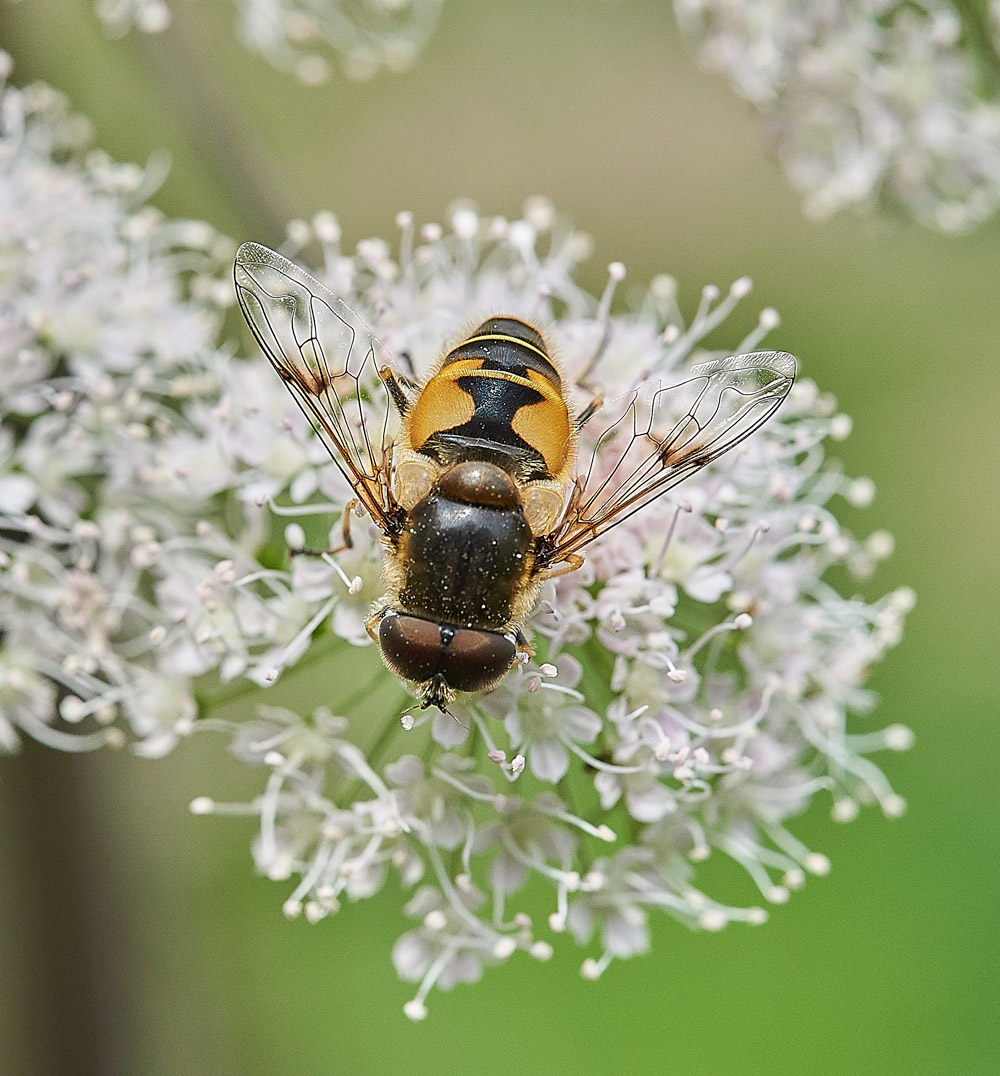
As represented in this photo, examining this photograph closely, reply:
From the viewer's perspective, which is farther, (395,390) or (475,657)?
(395,390)

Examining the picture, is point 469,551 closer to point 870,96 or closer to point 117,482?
point 117,482

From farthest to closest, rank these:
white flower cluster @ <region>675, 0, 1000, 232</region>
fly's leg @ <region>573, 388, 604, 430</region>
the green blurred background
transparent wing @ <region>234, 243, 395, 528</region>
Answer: the green blurred background → white flower cluster @ <region>675, 0, 1000, 232</region> → fly's leg @ <region>573, 388, 604, 430</region> → transparent wing @ <region>234, 243, 395, 528</region>

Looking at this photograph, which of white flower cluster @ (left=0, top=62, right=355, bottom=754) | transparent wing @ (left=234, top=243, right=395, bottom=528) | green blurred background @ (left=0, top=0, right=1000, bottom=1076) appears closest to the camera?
transparent wing @ (left=234, top=243, right=395, bottom=528)

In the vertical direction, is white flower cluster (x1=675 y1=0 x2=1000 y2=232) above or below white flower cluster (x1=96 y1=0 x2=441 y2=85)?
below

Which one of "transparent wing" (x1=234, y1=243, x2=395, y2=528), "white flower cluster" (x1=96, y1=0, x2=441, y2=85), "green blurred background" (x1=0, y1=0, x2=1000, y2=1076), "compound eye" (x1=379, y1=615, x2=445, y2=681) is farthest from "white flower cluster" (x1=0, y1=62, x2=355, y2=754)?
"white flower cluster" (x1=96, y1=0, x2=441, y2=85)

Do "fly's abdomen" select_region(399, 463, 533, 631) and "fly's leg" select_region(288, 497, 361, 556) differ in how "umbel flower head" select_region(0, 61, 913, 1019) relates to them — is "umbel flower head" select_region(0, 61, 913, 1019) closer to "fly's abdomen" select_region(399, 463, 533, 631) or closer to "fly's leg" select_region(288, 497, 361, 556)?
"fly's leg" select_region(288, 497, 361, 556)

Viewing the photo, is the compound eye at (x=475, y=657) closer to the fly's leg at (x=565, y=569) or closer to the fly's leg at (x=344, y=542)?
→ the fly's leg at (x=565, y=569)

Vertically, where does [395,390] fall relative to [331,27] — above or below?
below

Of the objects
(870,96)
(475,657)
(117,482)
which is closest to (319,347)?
(475,657)
